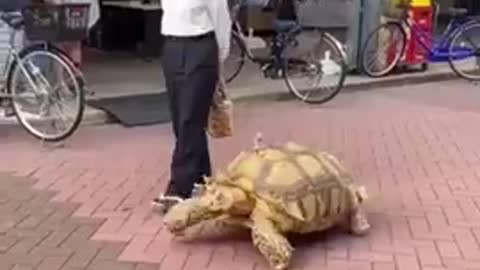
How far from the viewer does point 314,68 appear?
9.88 metres

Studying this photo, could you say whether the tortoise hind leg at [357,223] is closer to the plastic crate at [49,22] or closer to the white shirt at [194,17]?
the white shirt at [194,17]

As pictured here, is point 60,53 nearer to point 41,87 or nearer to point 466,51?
point 41,87

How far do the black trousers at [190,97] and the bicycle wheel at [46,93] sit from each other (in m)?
1.99

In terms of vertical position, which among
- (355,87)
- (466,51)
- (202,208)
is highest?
(202,208)

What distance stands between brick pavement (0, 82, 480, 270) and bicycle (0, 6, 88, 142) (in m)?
0.18

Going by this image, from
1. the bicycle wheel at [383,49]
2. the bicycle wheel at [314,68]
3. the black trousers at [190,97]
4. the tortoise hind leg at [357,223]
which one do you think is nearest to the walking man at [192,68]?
the black trousers at [190,97]

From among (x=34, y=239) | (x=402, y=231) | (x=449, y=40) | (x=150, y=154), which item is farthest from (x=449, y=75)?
(x=34, y=239)

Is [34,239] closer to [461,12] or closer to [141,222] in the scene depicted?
[141,222]

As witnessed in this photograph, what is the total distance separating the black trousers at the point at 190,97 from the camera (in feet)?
17.9

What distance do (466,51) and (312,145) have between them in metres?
4.92

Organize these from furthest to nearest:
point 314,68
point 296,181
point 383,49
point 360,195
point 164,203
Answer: point 383,49 < point 314,68 < point 164,203 < point 360,195 < point 296,181

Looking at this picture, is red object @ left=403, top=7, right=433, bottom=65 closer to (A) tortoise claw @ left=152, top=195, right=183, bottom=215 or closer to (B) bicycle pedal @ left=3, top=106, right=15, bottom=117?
(B) bicycle pedal @ left=3, top=106, right=15, bottom=117

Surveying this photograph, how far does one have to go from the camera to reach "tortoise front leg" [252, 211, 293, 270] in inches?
193

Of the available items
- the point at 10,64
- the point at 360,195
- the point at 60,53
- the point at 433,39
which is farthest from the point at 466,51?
the point at 360,195
